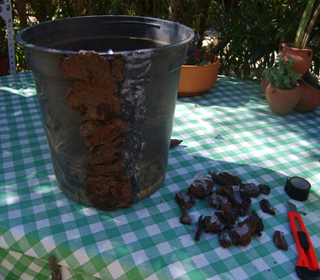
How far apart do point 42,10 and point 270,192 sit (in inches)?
137

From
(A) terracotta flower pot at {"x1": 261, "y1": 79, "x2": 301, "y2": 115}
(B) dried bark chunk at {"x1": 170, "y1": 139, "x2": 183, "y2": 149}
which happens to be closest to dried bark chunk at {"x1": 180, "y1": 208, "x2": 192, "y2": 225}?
(B) dried bark chunk at {"x1": 170, "y1": 139, "x2": 183, "y2": 149}

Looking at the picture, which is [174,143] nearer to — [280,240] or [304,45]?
[280,240]

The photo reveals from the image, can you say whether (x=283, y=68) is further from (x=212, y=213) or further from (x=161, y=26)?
(x=212, y=213)

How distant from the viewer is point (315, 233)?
121cm

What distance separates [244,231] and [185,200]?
→ 0.86 ft

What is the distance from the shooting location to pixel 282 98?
2008 millimetres

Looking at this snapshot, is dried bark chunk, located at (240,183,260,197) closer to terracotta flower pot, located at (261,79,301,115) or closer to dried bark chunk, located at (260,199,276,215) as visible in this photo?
dried bark chunk, located at (260,199,276,215)

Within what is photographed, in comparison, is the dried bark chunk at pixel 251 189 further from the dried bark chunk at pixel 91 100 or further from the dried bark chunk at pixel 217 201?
the dried bark chunk at pixel 91 100

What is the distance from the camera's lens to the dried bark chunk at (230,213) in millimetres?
1211

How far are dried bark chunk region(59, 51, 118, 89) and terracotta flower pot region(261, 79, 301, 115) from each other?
137 cm

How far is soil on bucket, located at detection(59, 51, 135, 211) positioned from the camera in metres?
0.94

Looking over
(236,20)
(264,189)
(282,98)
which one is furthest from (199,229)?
(236,20)


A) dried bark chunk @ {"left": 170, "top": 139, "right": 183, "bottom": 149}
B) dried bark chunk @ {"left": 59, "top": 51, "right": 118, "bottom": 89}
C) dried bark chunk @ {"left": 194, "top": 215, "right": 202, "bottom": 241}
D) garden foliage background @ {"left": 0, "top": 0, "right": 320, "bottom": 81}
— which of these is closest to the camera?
dried bark chunk @ {"left": 59, "top": 51, "right": 118, "bottom": 89}

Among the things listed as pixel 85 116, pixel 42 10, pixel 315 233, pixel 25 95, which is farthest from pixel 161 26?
pixel 42 10
